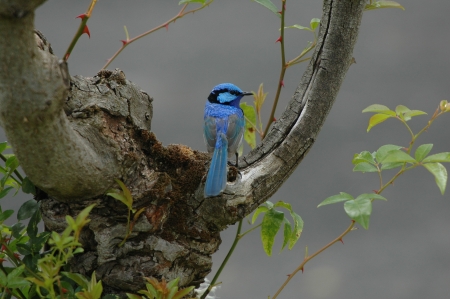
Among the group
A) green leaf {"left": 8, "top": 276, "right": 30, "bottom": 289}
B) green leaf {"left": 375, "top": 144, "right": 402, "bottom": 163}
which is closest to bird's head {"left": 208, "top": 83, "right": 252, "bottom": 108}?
green leaf {"left": 375, "top": 144, "right": 402, "bottom": 163}

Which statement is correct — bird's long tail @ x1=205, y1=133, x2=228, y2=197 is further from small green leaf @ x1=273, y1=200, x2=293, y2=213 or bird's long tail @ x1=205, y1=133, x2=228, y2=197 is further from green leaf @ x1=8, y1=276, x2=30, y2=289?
green leaf @ x1=8, y1=276, x2=30, y2=289

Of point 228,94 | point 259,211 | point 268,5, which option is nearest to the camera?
point 268,5

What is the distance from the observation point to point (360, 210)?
1924 mm

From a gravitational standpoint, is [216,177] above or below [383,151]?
below

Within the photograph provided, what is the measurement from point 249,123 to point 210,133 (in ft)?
0.75

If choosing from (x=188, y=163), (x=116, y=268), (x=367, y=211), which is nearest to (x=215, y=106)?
(x=188, y=163)

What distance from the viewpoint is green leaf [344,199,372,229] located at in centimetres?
190

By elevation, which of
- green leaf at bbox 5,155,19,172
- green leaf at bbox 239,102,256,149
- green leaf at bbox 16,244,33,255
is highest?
green leaf at bbox 239,102,256,149

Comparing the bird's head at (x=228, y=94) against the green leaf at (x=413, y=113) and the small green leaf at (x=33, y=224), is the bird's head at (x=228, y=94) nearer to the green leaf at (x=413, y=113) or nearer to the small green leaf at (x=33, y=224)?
the green leaf at (x=413, y=113)

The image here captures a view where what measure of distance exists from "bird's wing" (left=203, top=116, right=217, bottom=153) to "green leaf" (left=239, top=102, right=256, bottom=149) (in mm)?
186

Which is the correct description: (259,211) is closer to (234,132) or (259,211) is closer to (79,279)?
(234,132)

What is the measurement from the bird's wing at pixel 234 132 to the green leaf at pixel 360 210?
3.34 feet

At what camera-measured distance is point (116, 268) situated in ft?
7.92

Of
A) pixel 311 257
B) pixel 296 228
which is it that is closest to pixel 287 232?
pixel 296 228
